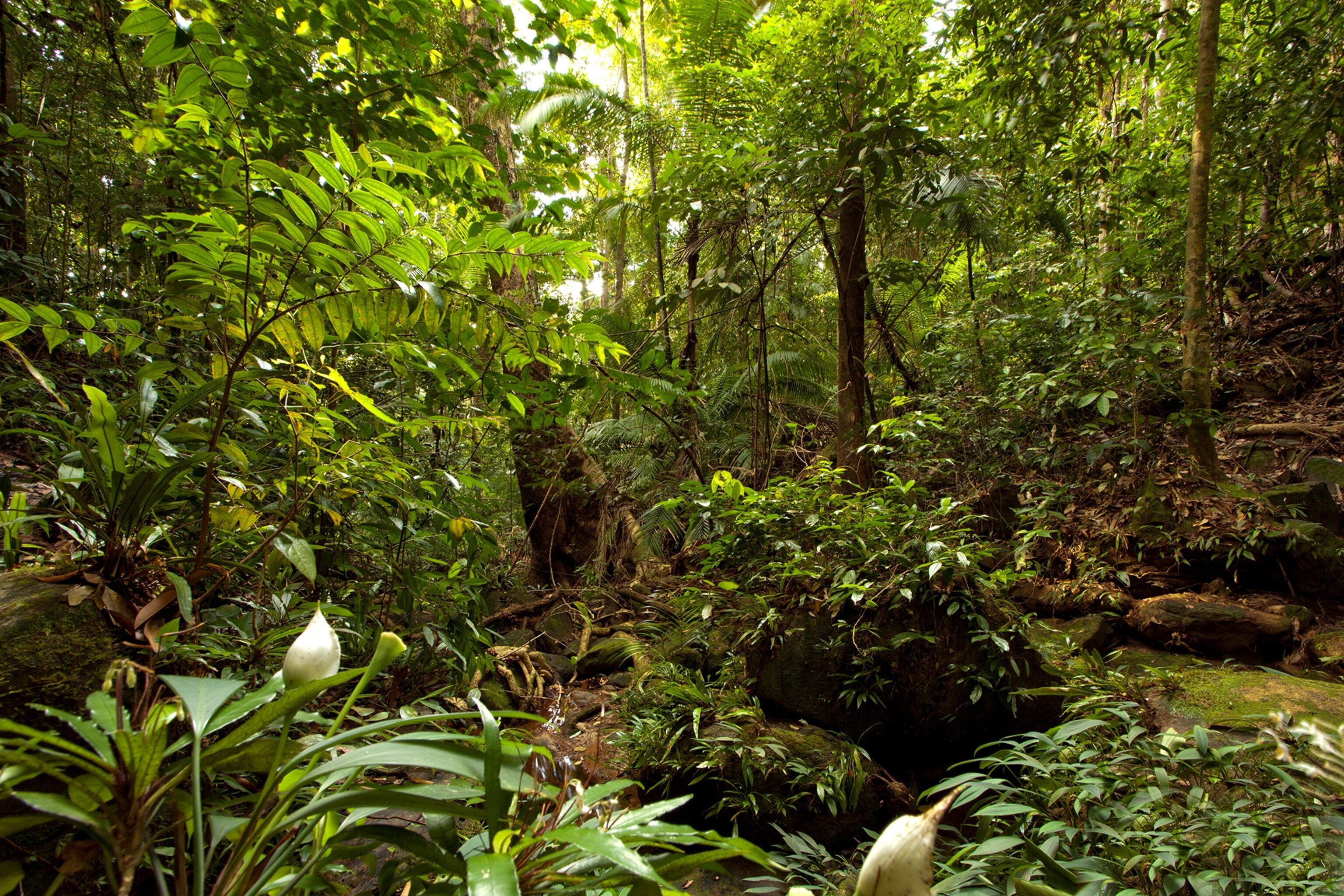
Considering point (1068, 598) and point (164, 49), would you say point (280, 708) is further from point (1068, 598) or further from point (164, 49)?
point (1068, 598)

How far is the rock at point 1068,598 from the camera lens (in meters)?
3.58

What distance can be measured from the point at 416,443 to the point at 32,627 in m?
1.07

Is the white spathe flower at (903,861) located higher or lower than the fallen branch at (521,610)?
higher

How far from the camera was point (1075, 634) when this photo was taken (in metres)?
3.42

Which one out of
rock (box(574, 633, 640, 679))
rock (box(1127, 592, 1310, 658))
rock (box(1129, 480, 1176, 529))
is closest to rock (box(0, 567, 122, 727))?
rock (box(574, 633, 640, 679))

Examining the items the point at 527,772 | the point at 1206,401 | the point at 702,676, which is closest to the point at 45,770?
the point at 527,772

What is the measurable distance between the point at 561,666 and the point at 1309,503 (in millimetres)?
4737

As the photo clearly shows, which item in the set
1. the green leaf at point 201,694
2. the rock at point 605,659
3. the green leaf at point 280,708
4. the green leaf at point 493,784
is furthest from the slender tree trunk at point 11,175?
the green leaf at point 493,784

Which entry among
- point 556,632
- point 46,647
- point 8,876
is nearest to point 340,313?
point 46,647

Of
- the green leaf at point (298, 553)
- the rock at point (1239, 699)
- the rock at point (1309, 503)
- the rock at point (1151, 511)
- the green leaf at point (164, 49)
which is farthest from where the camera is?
the rock at point (1151, 511)

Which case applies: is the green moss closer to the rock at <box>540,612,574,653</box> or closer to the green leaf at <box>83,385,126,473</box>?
the green leaf at <box>83,385,126,473</box>

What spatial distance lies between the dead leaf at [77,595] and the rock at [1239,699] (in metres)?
3.24

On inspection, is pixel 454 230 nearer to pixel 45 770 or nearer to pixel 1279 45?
pixel 45 770

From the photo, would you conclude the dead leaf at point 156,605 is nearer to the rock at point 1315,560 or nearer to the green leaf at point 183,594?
the green leaf at point 183,594
